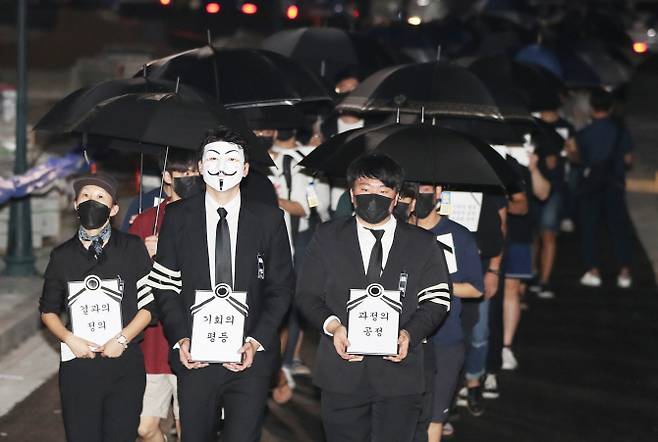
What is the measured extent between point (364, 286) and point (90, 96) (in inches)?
105

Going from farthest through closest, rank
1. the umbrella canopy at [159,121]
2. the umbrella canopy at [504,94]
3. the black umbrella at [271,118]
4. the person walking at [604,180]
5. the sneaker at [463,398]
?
the person walking at [604,180], the sneaker at [463,398], the black umbrella at [271,118], the umbrella canopy at [504,94], the umbrella canopy at [159,121]

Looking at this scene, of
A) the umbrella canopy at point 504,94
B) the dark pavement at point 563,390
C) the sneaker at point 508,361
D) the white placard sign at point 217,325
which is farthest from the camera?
the sneaker at point 508,361

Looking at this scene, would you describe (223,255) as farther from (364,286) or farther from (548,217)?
(548,217)

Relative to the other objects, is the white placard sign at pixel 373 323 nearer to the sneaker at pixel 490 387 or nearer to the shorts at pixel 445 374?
the shorts at pixel 445 374

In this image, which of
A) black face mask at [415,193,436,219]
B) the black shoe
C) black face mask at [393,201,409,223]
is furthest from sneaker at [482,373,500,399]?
black face mask at [393,201,409,223]

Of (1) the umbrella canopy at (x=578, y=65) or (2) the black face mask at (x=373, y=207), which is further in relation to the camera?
(1) the umbrella canopy at (x=578, y=65)

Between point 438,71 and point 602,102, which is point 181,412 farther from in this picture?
point 602,102

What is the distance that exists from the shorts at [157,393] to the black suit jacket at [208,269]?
41.0 inches

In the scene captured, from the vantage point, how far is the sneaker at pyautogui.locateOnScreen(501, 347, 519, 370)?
37.9ft

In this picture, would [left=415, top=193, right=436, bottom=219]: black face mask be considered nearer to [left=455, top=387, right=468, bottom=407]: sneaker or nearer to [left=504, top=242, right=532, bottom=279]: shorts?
[left=455, top=387, right=468, bottom=407]: sneaker

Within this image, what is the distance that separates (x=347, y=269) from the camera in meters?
6.57

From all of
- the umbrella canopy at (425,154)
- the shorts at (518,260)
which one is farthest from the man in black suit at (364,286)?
the shorts at (518,260)

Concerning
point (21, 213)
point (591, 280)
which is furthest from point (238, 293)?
point (591, 280)

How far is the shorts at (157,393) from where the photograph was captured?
7551 mm
